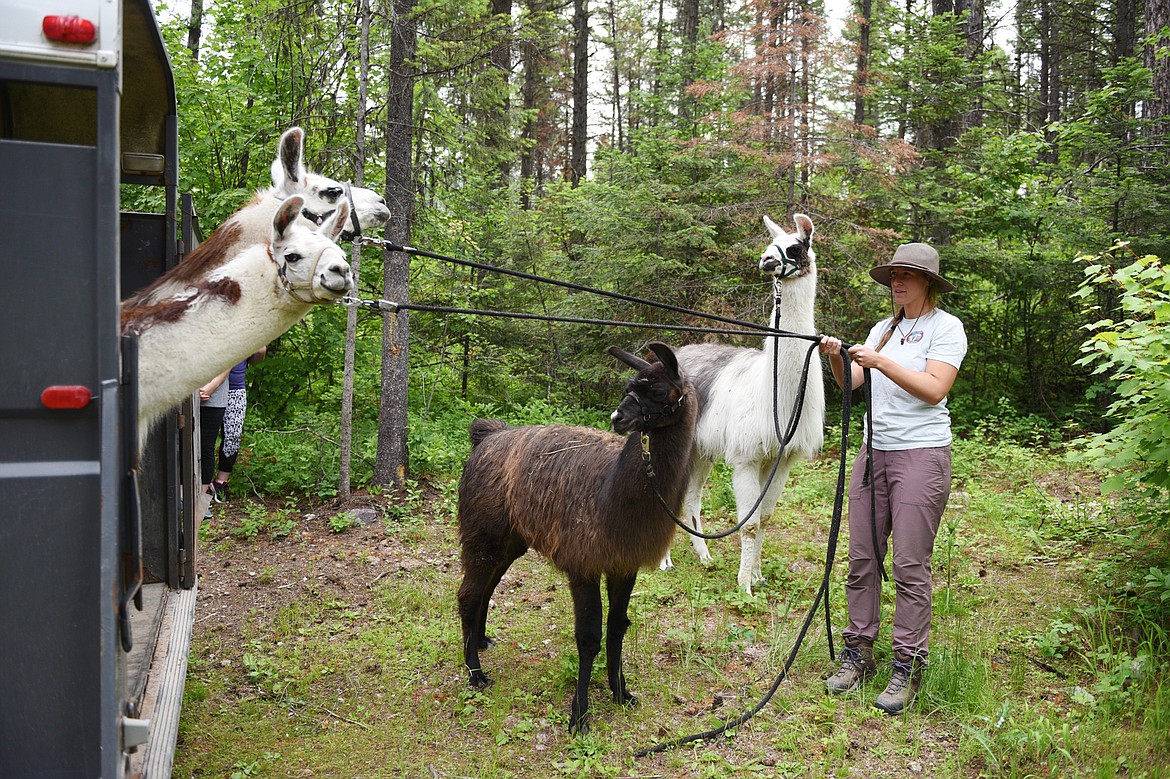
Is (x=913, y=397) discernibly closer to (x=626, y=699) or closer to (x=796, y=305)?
(x=796, y=305)

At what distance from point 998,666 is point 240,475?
6.88 meters

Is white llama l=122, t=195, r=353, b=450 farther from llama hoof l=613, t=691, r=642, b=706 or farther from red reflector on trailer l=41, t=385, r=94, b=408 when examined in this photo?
llama hoof l=613, t=691, r=642, b=706

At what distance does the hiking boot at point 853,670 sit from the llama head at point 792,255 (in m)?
2.51

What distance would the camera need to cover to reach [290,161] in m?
3.07

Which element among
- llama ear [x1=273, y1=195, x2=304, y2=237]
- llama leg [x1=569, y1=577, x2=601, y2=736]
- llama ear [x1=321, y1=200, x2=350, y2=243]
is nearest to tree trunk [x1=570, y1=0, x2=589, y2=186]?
llama leg [x1=569, y1=577, x2=601, y2=736]

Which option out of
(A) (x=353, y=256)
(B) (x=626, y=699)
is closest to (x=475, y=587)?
(B) (x=626, y=699)

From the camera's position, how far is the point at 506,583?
626 cm

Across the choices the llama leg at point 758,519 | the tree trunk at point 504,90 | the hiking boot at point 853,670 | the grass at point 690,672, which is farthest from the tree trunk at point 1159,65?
the hiking boot at point 853,670

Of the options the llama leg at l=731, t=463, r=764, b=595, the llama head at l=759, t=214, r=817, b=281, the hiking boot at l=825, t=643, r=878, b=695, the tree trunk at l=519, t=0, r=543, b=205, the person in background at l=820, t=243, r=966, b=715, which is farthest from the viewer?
the tree trunk at l=519, t=0, r=543, b=205

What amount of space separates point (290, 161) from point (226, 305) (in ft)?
2.36

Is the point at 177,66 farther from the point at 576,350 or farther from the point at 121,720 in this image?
the point at 121,720

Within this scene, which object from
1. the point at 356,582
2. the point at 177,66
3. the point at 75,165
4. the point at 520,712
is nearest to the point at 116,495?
the point at 75,165

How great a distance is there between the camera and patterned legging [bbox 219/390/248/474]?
21.0 feet

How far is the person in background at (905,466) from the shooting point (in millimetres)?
4078
